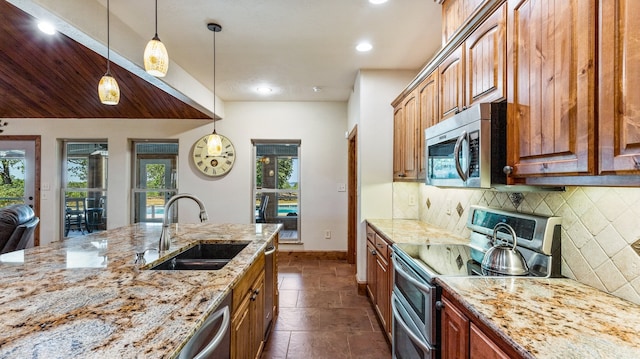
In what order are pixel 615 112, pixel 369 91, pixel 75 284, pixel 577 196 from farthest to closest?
1. pixel 369 91
2. pixel 577 196
3. pixel 75 284
4. pixel 615 112

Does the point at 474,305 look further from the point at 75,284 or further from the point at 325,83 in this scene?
the point at 325,83

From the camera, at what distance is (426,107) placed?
99.8 inches

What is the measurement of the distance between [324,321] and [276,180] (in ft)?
9.39

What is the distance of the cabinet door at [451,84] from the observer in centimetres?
191

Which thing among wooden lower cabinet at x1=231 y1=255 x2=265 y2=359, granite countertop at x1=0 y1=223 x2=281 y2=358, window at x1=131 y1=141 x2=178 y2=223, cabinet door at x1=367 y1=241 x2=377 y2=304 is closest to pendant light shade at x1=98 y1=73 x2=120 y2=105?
granite countertop at x1=0 y1=223 x2=281 y2=358

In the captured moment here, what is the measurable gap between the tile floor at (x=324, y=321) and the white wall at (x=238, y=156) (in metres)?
1.20

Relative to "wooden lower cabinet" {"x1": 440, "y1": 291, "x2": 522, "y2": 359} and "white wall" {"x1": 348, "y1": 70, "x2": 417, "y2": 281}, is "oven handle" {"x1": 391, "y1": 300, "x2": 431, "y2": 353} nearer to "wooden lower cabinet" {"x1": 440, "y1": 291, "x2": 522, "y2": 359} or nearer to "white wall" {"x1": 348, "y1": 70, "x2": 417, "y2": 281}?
"wooden lower cabinet" {"x1": 440, "y1": 291, "x2": 522, "y2": 359}

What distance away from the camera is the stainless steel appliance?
148 centimetres

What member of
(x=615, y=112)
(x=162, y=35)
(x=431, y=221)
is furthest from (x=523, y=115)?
(x=162, y=35)

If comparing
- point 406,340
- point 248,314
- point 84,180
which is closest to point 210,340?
point 248,314

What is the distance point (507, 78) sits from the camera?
1418mm

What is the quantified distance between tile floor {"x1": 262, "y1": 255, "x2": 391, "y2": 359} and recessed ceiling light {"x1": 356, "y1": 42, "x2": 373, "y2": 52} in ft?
8.68

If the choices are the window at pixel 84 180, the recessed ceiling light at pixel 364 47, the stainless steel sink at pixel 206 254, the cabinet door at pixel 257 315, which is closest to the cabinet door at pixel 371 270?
the cabinet door at pixel 257 315

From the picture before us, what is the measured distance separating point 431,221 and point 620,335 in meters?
2.23
